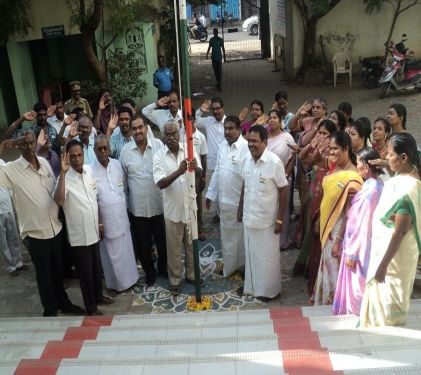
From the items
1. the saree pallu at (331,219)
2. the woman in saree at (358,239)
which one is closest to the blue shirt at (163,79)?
the saree pallu at (331,219)

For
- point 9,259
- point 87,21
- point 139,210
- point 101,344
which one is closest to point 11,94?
point 87,21

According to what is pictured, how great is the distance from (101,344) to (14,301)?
2.12m

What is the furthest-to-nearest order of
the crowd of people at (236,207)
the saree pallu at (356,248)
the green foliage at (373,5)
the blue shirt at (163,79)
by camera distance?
the green foliage at (373,5)
the blue shirt at (163,79)
the saree pallu at (356,248)
the crowd of people at (236,207)

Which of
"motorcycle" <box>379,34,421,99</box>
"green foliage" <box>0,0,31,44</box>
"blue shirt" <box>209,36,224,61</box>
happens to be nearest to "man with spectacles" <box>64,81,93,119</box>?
"green foliage" <box>0,0,31,44</box>

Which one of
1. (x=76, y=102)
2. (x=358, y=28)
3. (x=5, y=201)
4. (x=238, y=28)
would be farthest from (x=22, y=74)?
(x=238, y=28)

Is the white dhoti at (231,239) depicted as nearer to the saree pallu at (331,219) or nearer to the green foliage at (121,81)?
the saree pallu at (331,219)

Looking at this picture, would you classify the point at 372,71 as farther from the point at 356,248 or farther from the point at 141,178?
the point at 356,248

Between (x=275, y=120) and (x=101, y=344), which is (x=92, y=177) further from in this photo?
(x=275, y=120)

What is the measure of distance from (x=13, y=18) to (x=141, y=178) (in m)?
7.14

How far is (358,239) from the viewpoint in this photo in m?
3.72

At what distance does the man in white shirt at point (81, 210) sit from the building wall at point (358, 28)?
35.6 feet

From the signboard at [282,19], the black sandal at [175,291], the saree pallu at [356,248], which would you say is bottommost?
the black sandal at [175,291]

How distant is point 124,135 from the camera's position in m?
5.61

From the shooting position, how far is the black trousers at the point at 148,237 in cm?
521
